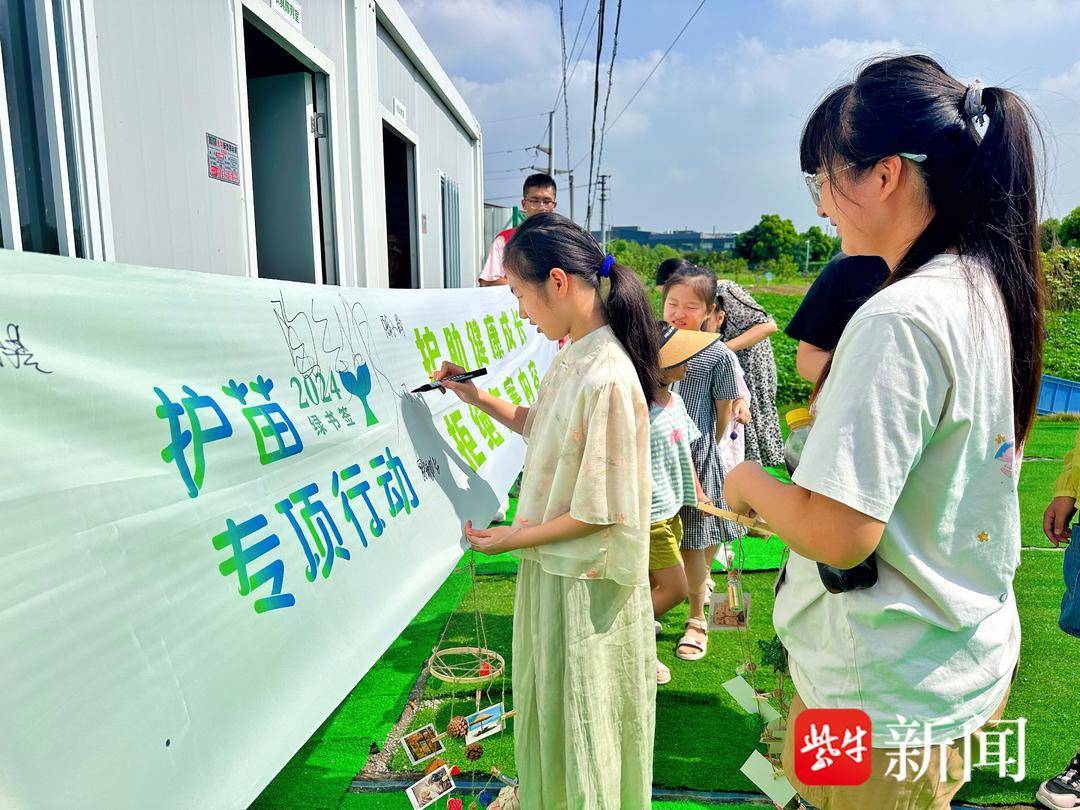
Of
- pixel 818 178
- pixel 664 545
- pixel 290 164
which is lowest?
pixel 664 545

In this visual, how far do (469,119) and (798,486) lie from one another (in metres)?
7.50

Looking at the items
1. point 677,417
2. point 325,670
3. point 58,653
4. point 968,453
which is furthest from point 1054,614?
point 58,653

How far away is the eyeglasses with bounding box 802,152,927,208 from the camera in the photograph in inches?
39.2

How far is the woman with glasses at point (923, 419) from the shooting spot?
0.93 meters

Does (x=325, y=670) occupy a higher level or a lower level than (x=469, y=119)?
lower

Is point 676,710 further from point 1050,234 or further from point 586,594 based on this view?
point 1050,234

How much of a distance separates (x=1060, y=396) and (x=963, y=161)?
1038cm

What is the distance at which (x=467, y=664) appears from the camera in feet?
9.92

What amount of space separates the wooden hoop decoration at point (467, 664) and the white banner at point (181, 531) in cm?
53

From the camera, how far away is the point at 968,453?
0.98 metres

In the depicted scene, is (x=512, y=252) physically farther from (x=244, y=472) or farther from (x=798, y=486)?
(x=798, y=486)

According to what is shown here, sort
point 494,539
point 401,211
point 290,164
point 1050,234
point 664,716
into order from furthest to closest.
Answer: point 401,211 < point 290,164 < point 664,716 < point 494,539 < point 1050,234
